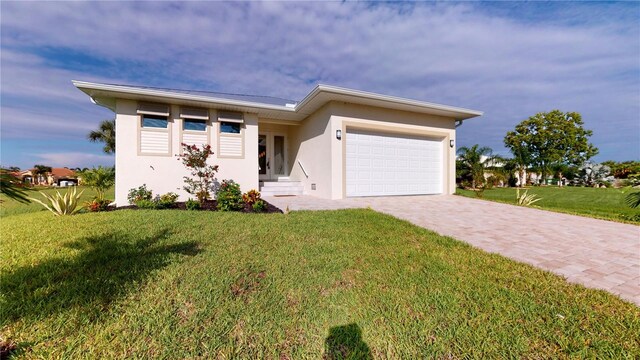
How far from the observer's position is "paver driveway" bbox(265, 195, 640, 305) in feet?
9.36

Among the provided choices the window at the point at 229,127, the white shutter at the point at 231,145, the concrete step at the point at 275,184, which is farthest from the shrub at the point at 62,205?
the concrete step at the point at 275,184

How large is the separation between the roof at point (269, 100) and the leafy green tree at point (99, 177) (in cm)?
244

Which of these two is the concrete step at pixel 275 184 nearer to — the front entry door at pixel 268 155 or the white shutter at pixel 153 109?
the front entry door at pixel 268 155

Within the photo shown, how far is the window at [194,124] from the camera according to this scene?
28.4ft

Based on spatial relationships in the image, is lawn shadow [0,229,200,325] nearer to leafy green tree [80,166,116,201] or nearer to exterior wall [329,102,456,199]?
leafy green tree [80,166,116,201]

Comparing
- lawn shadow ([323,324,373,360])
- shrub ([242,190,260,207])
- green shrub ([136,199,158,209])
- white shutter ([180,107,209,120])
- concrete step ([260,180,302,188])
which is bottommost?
lawn shadow ([323,324,373,360])

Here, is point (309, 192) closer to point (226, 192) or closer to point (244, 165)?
point (244, 165)

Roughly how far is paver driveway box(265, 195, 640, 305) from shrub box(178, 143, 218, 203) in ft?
20.4

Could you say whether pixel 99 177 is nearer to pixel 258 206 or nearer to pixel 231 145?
pixel 231 145

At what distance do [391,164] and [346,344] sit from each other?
28.9ft

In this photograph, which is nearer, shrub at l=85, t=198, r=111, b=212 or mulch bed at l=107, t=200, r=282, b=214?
shrub at l=85, t=198, r=111, b=212

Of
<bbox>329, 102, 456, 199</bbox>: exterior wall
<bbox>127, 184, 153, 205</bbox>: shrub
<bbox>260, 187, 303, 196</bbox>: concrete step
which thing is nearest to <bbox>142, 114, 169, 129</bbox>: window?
<bbox>127, 184, 153, 205</bbox>: shrub

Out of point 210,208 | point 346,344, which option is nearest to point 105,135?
point 210,208

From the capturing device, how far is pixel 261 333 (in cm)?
185
